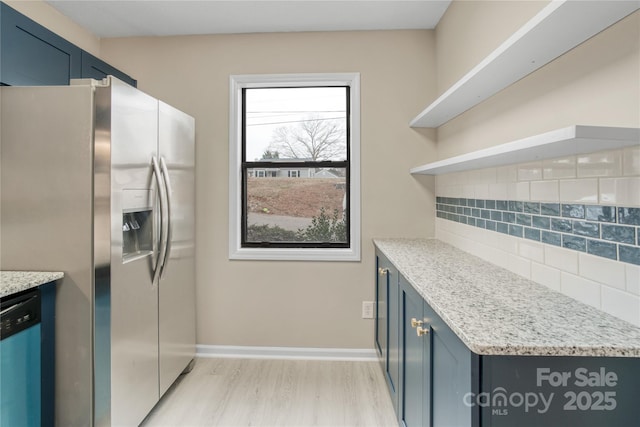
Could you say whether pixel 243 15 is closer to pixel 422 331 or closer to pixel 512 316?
pixel 422 331

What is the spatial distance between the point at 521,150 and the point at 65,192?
6.13 ft

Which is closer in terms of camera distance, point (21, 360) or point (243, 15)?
point (21, 360)

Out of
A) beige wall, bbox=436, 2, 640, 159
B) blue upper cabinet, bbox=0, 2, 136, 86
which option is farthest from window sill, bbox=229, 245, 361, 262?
blue upper cabinet, bbox=0, 2, 136, 86

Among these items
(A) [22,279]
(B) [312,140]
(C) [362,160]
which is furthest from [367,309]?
(A) [22,279]

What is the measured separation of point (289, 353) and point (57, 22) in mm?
2840

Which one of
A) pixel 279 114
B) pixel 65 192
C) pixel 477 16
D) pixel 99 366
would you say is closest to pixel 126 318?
pixel 99 366

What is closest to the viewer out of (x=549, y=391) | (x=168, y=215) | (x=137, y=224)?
(x=549, y=391)

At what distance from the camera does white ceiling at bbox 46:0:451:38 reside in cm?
222

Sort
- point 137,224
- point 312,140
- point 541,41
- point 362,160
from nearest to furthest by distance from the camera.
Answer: point 541,41 < point 137,224 < point 362,160 < point 312,140

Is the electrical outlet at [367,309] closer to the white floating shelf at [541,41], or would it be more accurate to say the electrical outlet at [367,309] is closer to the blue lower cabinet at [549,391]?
the white floating shelf at [541,41]

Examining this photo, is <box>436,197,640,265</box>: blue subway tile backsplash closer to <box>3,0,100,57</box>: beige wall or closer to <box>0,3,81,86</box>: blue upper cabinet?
<box>0,3,81,86</box>: blue upper cabinet

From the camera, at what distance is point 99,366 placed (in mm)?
1557

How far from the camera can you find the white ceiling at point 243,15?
7.29 ft

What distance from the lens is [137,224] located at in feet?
6.11
